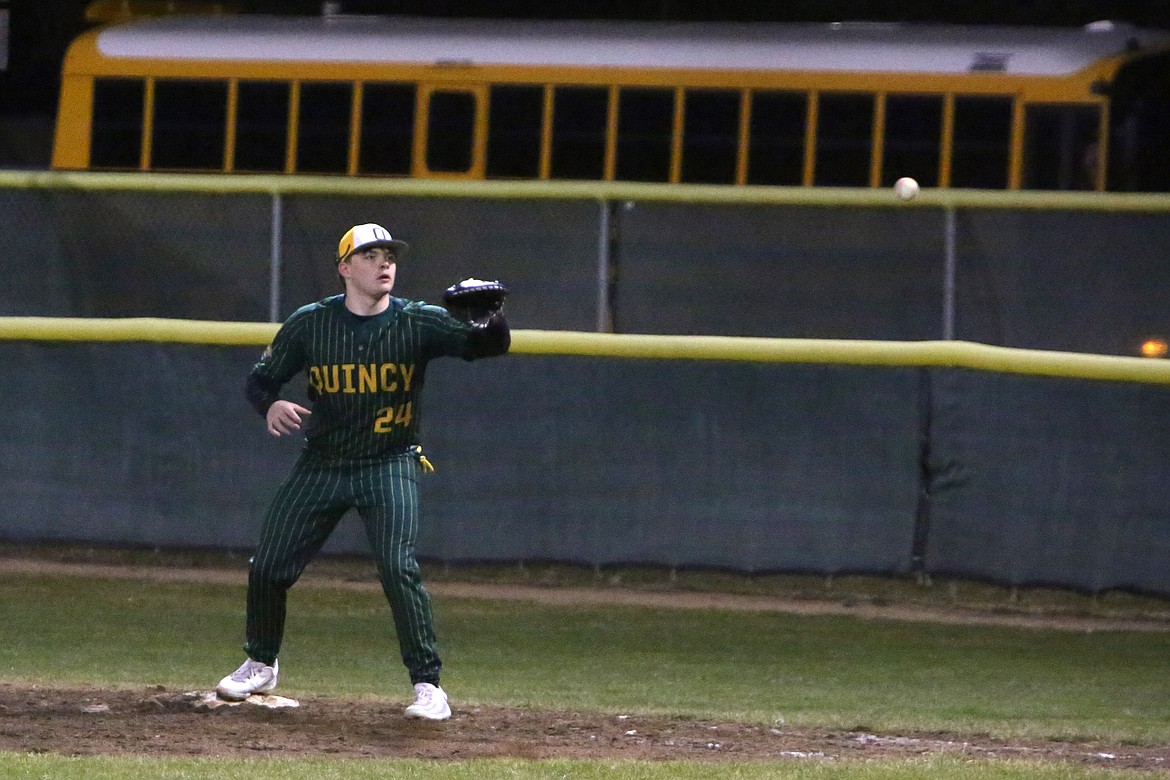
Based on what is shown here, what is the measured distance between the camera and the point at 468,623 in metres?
9.59

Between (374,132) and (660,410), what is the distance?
645 cm

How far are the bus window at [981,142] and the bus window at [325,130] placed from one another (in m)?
4.93

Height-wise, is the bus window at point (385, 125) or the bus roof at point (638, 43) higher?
the bus roof at point (638, 43)

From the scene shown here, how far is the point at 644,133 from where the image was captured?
15625 millimetres

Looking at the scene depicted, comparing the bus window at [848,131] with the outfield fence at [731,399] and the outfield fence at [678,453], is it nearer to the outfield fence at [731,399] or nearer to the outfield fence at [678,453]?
the outfield fence at [731,399]

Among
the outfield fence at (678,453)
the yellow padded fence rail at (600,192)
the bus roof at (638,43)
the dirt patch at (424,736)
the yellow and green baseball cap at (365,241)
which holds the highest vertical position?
the bus roof at (638,43)

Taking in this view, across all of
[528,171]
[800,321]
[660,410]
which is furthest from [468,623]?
[528,171]

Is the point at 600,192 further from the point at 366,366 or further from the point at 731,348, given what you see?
the point at 366,366

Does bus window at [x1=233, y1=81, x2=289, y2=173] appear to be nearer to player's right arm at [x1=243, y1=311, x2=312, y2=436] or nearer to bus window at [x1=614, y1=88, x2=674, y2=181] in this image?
bus window at [x1=614, y1=88, x2=674, y2=181]

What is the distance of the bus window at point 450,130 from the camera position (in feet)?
51.8

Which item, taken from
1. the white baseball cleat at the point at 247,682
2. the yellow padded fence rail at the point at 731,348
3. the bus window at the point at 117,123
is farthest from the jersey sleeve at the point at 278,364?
the bus window at the point at 117,123

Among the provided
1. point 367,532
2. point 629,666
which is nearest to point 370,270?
point 367,532

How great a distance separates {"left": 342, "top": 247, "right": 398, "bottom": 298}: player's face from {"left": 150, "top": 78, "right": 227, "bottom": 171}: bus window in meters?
9.96

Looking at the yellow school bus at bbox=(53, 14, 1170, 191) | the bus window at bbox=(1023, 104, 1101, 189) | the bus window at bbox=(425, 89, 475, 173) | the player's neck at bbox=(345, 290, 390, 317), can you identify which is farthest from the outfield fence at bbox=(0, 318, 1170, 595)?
the bus window at bbox=(425, 89, 475, 173)
